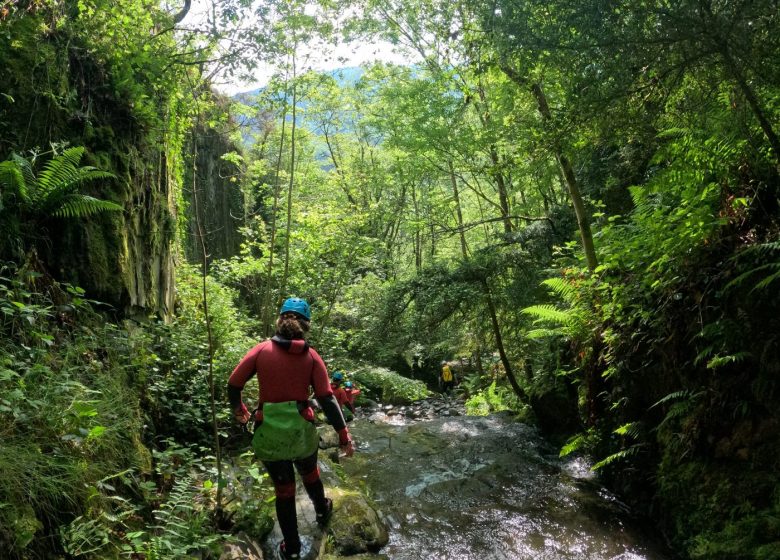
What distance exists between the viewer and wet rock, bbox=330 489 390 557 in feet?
13.7

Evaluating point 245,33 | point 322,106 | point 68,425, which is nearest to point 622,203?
point 245,33

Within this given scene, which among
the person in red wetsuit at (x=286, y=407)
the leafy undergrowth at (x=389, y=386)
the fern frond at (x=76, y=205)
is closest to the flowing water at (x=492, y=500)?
the person in red wetsuit at (x=286, y=407)

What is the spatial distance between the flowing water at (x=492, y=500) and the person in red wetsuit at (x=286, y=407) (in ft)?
4.14

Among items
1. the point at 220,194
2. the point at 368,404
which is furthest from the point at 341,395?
the point at 220,194

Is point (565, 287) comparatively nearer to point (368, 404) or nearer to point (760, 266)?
point (760, 266)

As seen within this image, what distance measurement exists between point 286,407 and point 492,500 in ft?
10.9

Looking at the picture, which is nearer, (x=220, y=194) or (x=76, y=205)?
(x=76, y=205)

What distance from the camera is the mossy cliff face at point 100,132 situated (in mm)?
5000

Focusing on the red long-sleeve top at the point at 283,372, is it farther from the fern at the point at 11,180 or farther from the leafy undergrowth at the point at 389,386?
the leafy undergrowth at the point at 389,386

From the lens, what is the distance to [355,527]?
14.4 ft

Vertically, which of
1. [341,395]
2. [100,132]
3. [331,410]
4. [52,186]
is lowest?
[341,395]

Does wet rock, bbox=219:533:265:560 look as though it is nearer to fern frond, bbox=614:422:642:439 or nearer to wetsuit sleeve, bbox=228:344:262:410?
wetsuit sleeve, bbox=228:344:262:410

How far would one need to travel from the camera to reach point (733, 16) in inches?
115

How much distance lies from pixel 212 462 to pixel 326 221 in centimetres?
832
